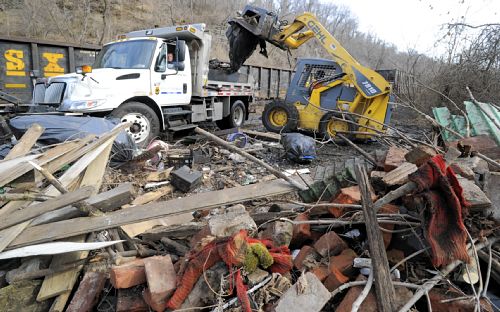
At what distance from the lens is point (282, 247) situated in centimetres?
209

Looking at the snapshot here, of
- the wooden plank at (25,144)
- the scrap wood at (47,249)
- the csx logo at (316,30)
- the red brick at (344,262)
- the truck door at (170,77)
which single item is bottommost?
the scrap wood at (47,249)

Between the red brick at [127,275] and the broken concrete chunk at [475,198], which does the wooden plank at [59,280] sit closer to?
the red brick at [127,275]

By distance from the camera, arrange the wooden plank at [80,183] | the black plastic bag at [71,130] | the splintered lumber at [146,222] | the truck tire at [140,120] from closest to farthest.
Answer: the wooden plank at [80,183]
the splintered lumber at [146,222]
the black plastic bag at [71,130]
the truck tire at [140,120]

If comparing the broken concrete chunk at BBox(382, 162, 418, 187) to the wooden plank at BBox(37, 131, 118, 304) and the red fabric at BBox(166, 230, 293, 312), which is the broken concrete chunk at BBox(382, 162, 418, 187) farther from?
the wooden plank at BBox(37, 131, 118, 304)

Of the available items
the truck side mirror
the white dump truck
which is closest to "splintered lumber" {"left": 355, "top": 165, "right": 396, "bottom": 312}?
the white dump truck

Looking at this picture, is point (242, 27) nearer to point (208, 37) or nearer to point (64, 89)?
point (208, 37)

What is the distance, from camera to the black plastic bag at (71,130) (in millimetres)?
4445

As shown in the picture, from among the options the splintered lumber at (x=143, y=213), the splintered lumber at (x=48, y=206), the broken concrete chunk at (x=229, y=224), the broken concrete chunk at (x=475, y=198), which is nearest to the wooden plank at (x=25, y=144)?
the splintered lumber at (x=48, y=206)

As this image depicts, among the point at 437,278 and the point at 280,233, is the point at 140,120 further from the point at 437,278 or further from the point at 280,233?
the point at 437,278

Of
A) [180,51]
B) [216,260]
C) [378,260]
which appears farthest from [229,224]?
[180,51]

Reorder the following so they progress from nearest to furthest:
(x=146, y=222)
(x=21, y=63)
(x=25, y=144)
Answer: (x=146, y=222) < (x=25, y=144) < (x=21, y=63)

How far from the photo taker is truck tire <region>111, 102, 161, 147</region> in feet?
20.3

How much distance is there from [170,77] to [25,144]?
4110 mm

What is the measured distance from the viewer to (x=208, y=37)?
8531 millimetres
